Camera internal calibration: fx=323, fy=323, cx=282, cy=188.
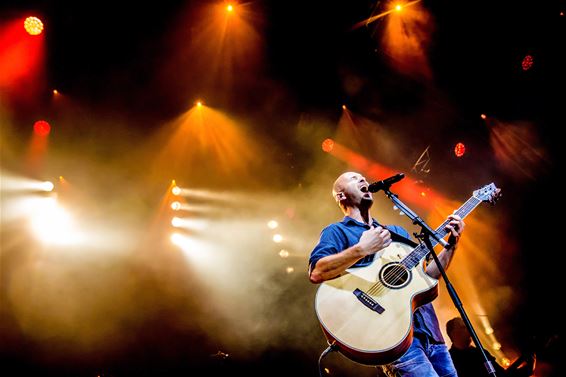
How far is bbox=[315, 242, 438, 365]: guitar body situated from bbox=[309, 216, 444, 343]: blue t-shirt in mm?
124

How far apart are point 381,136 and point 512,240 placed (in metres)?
4.27

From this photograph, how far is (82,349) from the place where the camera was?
30.5 feet

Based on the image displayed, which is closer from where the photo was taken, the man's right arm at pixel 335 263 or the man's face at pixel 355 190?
the man's right arm at pixel 335 263

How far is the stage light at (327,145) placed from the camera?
9.44m

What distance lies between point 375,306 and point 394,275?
35 cm

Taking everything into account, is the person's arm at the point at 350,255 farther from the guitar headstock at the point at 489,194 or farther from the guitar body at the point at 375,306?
the guitar headstock at the point at 489,194

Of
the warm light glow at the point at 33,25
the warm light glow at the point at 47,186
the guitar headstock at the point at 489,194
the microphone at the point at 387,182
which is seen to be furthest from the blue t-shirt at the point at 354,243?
the warm light glow at the point at 47,186

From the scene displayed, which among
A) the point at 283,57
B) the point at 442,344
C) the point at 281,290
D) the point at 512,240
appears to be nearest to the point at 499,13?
the point at 283,57

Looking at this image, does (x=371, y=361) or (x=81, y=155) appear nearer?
(x=371, y=361)

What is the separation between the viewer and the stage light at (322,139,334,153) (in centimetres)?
944

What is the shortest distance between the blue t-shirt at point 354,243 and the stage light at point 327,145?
6195 millimetres

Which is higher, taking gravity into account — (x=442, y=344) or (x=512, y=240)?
(x=512, y=240)

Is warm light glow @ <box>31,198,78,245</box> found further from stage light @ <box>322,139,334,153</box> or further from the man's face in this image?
the man's face

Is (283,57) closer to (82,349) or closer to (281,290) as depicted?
(281,290)
